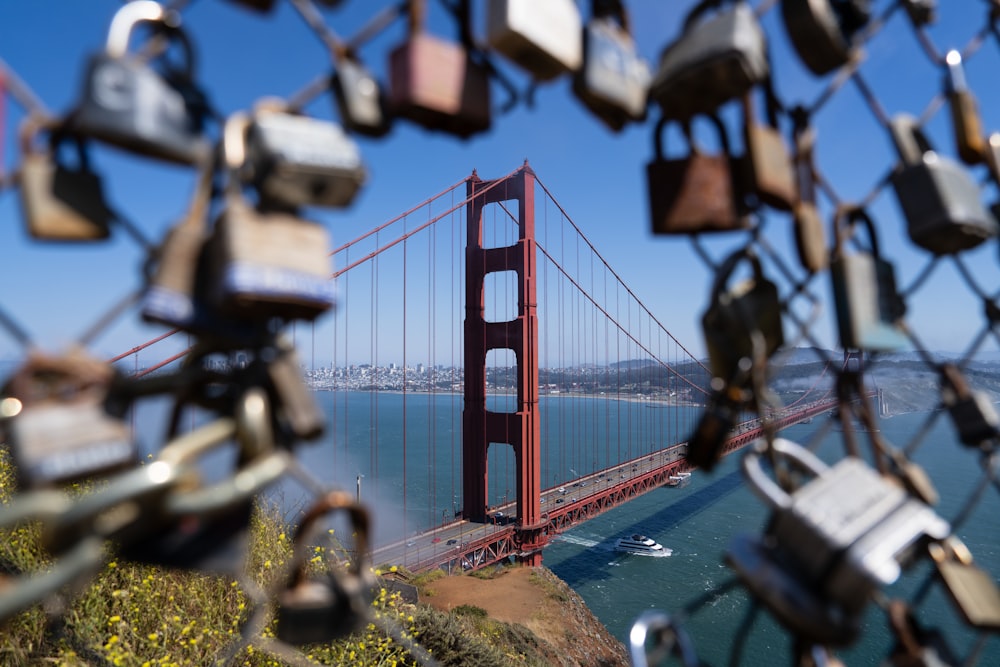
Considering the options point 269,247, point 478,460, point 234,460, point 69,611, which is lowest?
point 478,460

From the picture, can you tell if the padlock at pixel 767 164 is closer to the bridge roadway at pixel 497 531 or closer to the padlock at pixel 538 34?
the padlock at pixel 538 34

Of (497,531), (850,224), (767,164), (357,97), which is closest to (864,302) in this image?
(850,224)

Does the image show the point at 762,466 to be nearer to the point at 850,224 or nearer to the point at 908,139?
the point at 850,224

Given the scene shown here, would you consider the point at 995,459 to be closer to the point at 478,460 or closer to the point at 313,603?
the point at 313,603

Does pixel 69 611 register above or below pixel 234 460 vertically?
below

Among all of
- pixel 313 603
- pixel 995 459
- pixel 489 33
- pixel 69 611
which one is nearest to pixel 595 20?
pixel 489 33

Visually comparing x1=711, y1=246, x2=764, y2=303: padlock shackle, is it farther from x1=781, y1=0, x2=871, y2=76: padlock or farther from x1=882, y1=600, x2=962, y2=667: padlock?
x1=882, y1=600, x2=962, y2=667: padlock

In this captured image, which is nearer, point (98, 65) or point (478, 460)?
point (98, 65)
